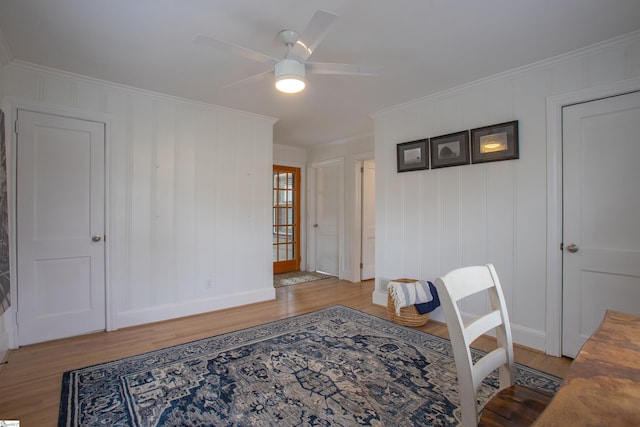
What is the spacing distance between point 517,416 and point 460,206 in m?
2.36

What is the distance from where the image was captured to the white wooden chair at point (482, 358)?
98 cm

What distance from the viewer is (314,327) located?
3.15 meters

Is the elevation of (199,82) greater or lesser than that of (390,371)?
greater

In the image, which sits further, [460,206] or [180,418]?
[460,206]

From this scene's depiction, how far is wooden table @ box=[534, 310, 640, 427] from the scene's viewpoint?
26.3 inches

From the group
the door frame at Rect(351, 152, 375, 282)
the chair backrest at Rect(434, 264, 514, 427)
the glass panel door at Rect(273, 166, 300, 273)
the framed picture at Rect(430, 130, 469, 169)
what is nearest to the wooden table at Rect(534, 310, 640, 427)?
the chair backrest at Rect(434, 264, 514, 427)

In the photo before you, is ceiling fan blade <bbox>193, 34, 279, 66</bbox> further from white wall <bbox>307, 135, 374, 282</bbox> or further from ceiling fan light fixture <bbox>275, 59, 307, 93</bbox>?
white wall <bbox>307, 135, 374, 282</bbox>

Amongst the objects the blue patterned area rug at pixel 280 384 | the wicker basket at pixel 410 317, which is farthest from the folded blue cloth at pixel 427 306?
the blue patterned area rug at pixel 280 384

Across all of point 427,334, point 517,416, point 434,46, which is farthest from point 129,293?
point 434,46

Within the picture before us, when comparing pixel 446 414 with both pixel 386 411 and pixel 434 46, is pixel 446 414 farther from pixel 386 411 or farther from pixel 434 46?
pixel 434 46

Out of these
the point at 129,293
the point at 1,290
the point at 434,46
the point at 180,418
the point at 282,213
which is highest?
the point at 434,46

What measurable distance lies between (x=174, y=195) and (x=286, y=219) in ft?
9.02

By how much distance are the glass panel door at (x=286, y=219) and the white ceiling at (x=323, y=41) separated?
2.84 meters

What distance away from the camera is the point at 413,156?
11.7 feet
